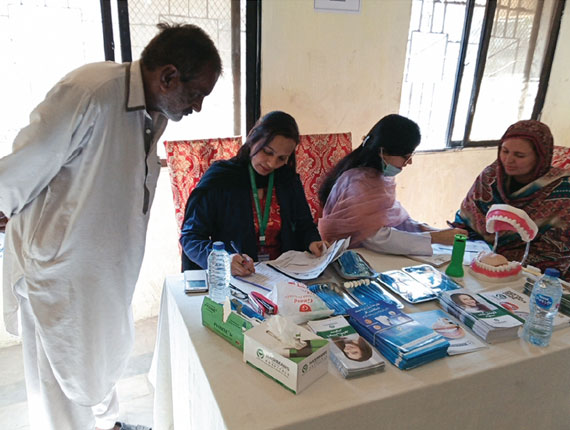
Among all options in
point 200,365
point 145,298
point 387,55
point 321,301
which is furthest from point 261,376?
point 387,55

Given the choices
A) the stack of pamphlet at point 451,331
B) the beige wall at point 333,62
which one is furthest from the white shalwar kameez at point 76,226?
the beige wall at point 333,62

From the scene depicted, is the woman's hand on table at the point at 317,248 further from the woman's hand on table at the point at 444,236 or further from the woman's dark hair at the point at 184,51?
the woman's dark hair at the point at 184,51

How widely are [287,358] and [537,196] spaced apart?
1.43 metres

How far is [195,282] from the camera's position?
1.22 meters

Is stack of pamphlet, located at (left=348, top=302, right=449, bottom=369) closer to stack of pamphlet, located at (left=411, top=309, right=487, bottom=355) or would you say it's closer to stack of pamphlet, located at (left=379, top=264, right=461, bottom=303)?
stack of pamphlet, located at (left=411, top=309, right=487, bottom=355)

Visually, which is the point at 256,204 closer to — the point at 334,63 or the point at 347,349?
the point at 347,349

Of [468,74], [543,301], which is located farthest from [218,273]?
[468,74]

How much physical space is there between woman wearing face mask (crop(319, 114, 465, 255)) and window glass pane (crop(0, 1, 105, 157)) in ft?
4.31

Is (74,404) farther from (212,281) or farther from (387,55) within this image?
(387,55)

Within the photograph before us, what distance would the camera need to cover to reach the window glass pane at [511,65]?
2854mm

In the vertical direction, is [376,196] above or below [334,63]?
below

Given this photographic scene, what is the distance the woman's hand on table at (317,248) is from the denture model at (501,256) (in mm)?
495

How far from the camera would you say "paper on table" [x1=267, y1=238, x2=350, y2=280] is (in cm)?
128

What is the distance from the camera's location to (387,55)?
2500 mm
